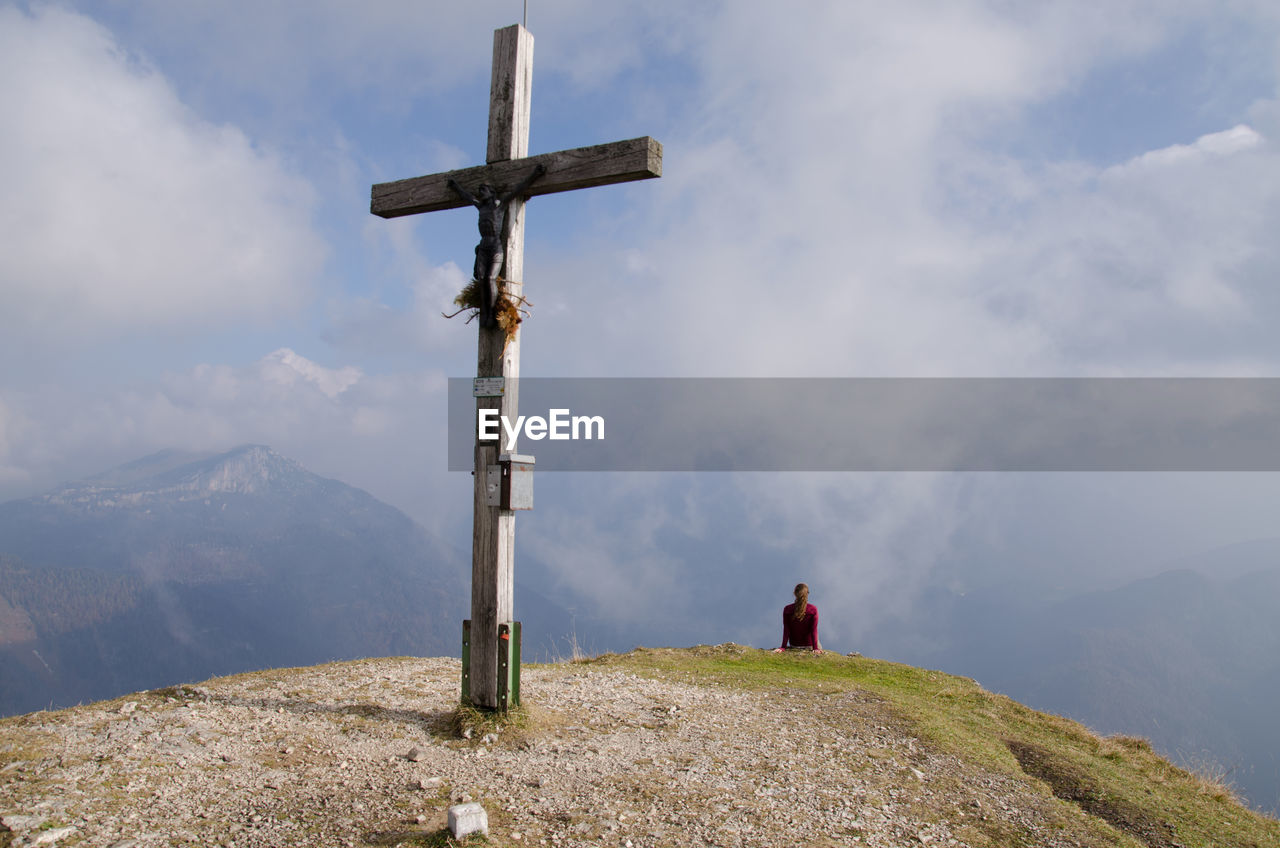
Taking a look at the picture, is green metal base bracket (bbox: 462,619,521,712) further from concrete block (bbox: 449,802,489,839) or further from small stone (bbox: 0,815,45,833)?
small stone (bbox: 0,815,45,833)

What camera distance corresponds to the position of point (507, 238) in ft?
27.8

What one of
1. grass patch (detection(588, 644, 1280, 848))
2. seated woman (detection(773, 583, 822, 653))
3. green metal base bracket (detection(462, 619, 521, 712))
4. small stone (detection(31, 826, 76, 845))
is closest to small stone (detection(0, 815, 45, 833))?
small stone (detection(31, 826, 76, 845))

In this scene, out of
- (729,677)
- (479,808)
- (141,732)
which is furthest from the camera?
(729,677)

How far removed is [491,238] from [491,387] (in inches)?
65.2

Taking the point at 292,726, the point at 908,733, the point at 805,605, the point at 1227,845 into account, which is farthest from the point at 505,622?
the point at 805,605

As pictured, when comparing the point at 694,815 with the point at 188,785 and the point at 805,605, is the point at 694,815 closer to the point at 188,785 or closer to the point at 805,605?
the point at 188,785

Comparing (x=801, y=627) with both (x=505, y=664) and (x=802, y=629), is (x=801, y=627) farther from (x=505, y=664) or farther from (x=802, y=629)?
(x=505, y=664)

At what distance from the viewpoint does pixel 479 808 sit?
544 cm

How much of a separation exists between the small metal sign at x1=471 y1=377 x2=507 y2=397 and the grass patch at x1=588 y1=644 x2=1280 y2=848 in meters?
5.69

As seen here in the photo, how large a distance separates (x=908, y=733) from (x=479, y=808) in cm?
537

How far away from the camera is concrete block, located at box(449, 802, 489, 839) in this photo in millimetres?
5250

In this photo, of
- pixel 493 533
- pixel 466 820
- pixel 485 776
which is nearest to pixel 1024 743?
pixel 485 776

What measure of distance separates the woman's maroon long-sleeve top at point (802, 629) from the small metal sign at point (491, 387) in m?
8.87

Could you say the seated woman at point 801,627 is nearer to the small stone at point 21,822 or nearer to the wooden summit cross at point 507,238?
the wooden summit cross at point 507,238
